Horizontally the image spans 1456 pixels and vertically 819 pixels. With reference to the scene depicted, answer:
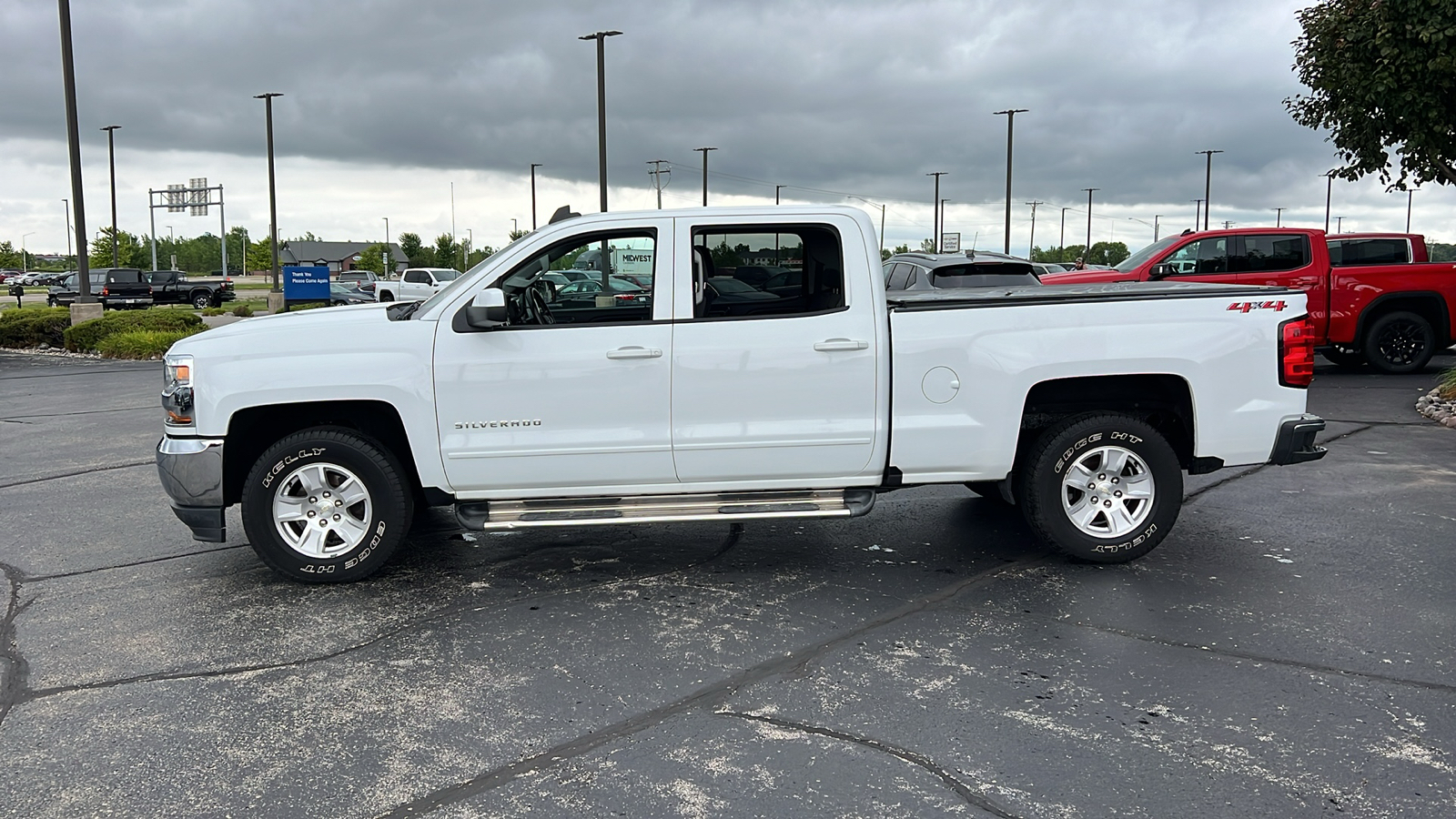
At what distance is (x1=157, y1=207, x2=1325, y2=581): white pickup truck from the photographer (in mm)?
5574

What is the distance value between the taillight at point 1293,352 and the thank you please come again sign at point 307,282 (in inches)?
1326

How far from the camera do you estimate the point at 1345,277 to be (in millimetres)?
15086

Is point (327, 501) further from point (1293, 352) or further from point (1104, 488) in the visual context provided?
point (1293, 352)

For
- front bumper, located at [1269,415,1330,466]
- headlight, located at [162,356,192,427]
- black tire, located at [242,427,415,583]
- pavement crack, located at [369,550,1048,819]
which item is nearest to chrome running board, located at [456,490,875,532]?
black tire, located at [242,427,415,583]

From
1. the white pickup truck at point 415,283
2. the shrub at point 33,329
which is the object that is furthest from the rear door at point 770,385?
the white pickup truck at point 415,283

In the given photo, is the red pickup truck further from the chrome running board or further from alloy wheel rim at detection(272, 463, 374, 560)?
alloy wheel rim at detection(272, 463, 374, 560)

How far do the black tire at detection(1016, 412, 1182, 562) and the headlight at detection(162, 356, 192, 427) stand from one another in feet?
14.6

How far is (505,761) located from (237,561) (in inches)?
130

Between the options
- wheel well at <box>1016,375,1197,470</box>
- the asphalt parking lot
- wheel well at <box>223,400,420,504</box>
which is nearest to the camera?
the asphalt parking lot

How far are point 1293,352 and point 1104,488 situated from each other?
1236 millimetres

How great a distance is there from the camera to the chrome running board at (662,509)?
18.2 ft

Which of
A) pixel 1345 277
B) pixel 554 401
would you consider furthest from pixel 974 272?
pixel 554 401

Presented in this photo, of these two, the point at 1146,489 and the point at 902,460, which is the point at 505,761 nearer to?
the point at 902,460

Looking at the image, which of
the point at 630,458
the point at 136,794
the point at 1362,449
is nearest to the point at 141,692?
the point at 136,794
